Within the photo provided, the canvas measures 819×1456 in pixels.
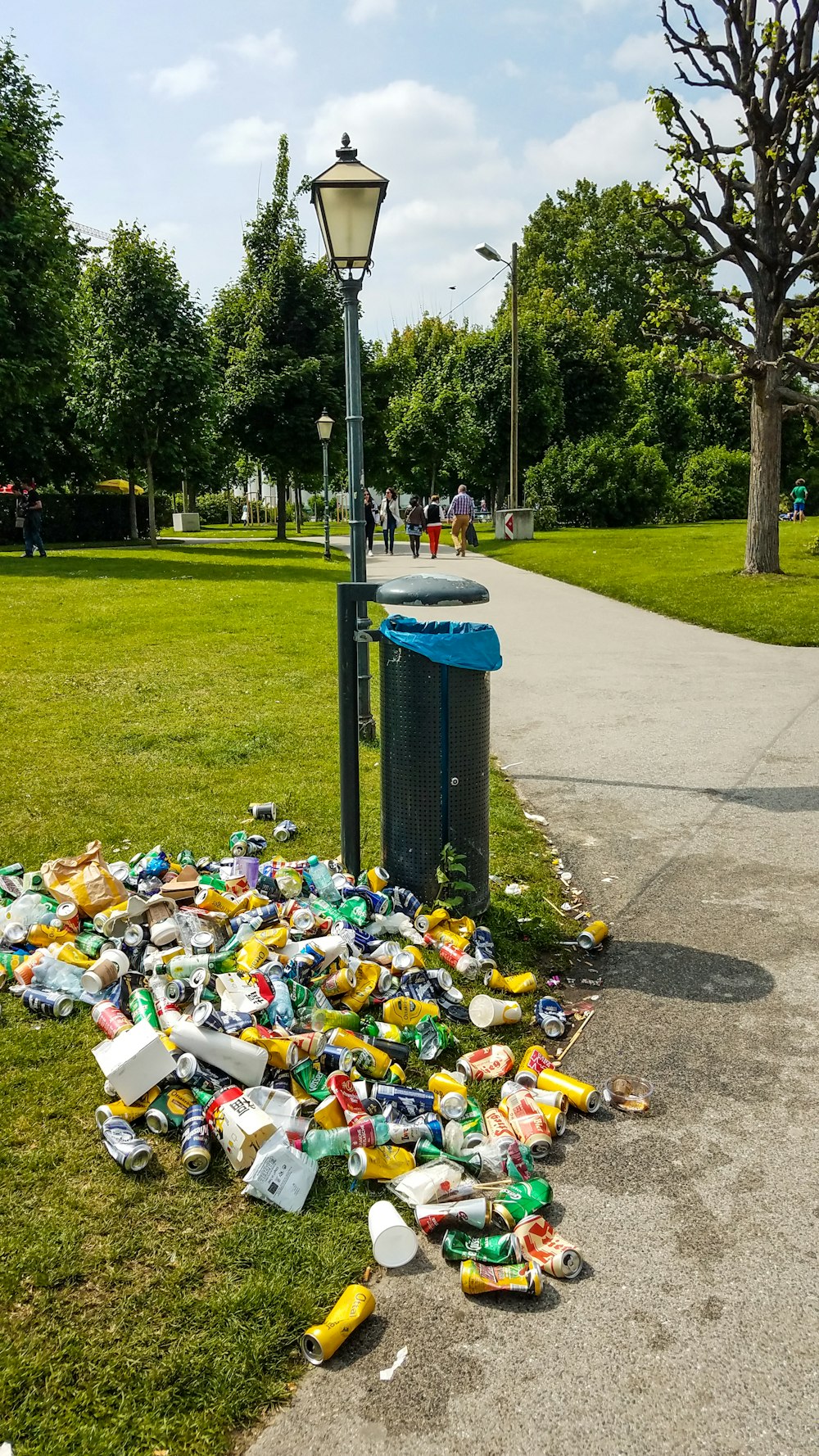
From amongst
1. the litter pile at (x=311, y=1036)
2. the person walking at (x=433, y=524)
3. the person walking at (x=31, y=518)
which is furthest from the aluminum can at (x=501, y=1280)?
the person walking at (x=31, y=518)

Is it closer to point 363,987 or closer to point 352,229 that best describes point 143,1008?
point 363,987

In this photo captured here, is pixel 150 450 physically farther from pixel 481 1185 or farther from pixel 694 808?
pixel 481 1185

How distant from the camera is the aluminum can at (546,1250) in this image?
247 centimetres

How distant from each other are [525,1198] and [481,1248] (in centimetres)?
22

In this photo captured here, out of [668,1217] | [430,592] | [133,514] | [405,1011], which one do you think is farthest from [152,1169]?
[133,514]

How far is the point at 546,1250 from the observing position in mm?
2521

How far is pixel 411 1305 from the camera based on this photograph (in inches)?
94.3

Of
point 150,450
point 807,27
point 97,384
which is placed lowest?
point 150,450

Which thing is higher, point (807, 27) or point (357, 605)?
point (807, 27)

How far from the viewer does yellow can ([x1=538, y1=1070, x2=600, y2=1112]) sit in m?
3.13

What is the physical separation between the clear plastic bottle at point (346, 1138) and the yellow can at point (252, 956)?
918 mm

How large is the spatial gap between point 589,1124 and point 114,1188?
1.38 metres

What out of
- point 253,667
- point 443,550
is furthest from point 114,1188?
point 443,550

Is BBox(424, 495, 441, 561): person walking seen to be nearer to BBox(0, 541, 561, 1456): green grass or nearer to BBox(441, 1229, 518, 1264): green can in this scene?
BBox(0, 541, 561, 1456): green grass
